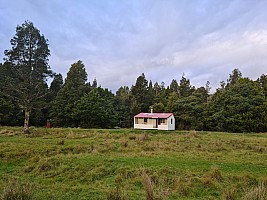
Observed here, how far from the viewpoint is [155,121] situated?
39.6m

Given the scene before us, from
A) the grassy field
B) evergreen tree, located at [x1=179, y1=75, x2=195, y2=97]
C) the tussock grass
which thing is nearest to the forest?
evergreen tree, located at [x1=179, y1=75, x2=195, y2=97]

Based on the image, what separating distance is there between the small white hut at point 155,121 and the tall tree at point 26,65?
57.3ft

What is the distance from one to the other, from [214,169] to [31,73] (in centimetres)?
2466

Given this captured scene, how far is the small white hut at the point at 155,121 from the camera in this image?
38531 millimetres

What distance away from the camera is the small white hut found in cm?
3853

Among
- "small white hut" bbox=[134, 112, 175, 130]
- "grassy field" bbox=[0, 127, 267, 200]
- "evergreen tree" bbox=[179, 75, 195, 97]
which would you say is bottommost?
"grassy field" bbox=[0, 127, 267, 200]

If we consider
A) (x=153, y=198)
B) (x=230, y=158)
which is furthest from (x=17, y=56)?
(x=153, y=198)

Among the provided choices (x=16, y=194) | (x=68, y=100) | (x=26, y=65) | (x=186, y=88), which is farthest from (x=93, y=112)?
(x=16, y=194)

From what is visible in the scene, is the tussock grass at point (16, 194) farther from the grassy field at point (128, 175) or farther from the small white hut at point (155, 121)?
the small white hut at point (155, 121)

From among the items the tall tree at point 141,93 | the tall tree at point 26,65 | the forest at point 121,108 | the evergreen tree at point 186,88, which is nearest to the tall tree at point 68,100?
the forest at point 121,108

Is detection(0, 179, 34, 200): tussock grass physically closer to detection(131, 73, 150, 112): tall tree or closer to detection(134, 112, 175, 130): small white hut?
detection(134, 112, 175, 130): small white hut

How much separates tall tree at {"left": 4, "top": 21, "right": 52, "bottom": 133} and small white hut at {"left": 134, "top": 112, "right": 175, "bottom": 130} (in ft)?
57.3

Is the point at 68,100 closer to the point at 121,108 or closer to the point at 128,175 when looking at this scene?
the point at 121,108

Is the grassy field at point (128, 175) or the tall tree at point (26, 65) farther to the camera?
the tall tree at point (26, 65)
